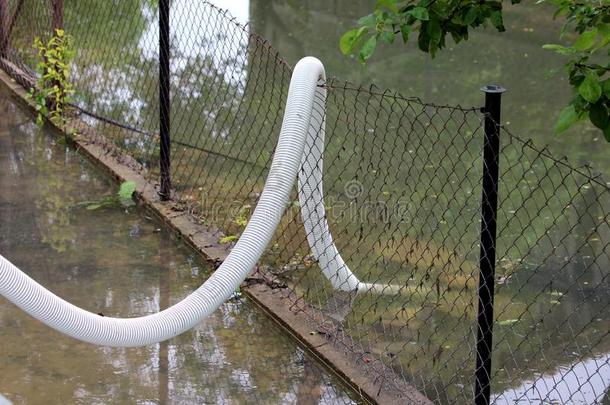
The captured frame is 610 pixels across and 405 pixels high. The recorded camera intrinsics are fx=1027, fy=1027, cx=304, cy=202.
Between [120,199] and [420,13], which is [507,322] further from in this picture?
[120,199]

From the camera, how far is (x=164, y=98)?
6.18m

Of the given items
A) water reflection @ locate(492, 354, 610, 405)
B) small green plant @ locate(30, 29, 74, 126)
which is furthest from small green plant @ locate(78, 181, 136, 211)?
water reflection @ locate(492, 354, 610, 405)

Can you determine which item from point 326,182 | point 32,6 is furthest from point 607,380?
point 32,6

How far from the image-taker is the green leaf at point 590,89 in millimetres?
2906

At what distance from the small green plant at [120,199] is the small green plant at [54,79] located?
1.31 metres

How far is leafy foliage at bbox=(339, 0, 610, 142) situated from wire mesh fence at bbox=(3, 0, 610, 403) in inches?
14.4

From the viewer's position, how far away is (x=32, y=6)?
8422mm

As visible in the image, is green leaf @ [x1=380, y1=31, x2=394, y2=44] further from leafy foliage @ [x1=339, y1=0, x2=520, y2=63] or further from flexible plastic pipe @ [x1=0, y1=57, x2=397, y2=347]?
flexible plastic pipe @ [x1=0, y1=57, x2=397, y2=347]

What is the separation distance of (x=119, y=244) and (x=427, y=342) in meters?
1.99

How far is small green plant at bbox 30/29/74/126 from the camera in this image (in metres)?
7.41

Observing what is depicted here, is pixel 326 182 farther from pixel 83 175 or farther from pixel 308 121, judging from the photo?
pixel 308 121

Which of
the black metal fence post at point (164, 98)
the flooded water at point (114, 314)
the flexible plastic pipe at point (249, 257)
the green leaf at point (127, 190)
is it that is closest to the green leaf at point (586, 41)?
the flexible plastic pipe at point (249, 257)

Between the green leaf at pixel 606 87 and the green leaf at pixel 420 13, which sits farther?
the green leaf at pixel 420 13

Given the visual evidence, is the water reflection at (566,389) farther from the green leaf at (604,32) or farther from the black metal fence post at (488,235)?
the green leaf at (604,32)
